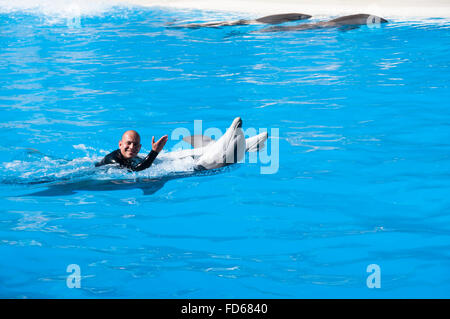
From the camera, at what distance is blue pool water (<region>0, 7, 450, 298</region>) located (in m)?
3.93

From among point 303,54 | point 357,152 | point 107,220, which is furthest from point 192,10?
point 107,220

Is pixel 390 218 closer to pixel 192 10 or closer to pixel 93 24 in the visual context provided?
pixel 93 24

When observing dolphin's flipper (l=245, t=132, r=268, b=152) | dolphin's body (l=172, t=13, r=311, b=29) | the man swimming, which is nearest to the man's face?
the man swimming

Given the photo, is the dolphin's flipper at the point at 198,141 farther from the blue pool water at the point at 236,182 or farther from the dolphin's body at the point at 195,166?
the blue pool water at the point at 236,182

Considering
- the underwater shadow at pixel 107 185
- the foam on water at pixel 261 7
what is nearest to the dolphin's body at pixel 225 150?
the underwater shadow at pixel 107 185

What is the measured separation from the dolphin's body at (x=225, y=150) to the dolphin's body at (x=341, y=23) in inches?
352

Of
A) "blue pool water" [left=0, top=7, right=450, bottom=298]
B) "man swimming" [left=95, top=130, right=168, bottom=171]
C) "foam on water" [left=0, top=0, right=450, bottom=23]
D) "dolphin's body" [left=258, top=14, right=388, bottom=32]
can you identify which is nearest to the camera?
"blue pool water" [left=0, top=7, right=450, bottom=298]

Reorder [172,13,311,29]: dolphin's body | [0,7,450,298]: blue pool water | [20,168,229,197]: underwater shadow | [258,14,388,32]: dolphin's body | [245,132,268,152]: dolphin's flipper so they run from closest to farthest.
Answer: [0,7,450,298]: blue pool water, [20,168,229,197]: underwater shadow, [245,132,268,152]: dolphin's flipper, [258,14,388,32]: dolphin's body, [172,13,311,29]: dolphin's body

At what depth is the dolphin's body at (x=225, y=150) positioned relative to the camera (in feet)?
18.3

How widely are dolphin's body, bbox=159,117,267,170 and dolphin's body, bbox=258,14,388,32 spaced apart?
8935mm

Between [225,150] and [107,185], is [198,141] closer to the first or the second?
[225,150]

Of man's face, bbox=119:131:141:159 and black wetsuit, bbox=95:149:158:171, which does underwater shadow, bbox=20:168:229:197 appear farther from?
man's face, bbox=119:131:141:159
